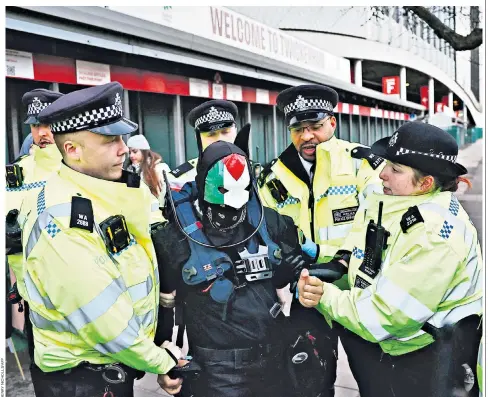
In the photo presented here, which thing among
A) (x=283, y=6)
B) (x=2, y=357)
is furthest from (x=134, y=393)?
(x=283, y=6)

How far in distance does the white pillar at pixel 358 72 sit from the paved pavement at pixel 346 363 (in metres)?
0.62

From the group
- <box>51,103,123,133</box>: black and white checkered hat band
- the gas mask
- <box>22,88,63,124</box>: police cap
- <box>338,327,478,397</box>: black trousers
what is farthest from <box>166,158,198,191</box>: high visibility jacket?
<box>338,327,478,397</box>: black trousers

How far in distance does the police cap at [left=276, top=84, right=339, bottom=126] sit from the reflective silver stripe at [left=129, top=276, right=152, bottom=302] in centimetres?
A: 89

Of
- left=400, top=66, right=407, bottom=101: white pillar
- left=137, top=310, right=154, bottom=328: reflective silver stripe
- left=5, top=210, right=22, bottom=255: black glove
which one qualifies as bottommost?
left=137, top=310, right=154, bottom=328: reflective silver stripe

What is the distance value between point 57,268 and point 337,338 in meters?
1.20

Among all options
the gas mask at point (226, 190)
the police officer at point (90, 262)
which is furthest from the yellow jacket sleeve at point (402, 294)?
the police officer at point (90, 262)

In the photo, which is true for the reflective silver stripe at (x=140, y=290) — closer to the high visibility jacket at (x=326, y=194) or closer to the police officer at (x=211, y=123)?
the police officer at (x=211, y=123)

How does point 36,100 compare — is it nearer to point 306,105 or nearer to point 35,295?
point 35,295

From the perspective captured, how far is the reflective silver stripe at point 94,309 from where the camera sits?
1.55 metres

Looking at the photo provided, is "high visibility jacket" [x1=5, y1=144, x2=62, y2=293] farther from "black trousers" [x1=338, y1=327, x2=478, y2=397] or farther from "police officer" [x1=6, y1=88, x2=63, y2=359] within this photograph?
"black trousers" [x1=338, y1=327, x2=478, y2=397]

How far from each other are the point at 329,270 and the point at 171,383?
736mm

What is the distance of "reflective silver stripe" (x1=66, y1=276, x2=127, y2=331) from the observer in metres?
1.55

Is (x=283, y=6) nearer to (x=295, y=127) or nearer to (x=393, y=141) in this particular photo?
(x=295, y=127)

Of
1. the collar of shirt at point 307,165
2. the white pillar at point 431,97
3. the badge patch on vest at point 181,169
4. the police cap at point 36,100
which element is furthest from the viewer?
the white pillar at point 431,97
